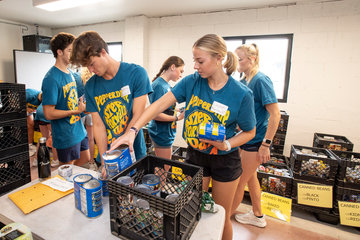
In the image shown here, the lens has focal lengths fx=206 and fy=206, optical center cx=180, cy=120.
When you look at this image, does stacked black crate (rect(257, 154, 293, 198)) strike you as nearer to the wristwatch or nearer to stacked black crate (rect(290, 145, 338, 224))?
stacked black crate (rect(290, 145, 338, 224))

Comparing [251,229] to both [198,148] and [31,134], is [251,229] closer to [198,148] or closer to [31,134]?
[198,148]

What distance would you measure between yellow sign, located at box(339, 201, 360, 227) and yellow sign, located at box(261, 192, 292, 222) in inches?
20.3

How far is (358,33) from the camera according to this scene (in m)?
3.13

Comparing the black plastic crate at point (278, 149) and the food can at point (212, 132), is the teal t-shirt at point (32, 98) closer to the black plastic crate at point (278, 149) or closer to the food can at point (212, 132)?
the food can at point (212, 132)

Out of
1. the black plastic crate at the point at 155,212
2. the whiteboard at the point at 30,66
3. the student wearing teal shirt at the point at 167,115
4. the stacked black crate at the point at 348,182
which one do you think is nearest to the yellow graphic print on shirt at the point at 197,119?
the black plastic crate at the point at 155,212

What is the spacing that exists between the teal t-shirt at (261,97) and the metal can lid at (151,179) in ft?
3.76

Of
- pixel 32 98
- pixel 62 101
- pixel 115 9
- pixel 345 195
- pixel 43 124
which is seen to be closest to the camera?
pixel 62 101

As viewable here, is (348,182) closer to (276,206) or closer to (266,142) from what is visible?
(276,206)

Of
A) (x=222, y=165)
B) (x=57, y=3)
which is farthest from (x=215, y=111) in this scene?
(x=57, y=3)

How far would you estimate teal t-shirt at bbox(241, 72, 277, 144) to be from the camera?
173 cm

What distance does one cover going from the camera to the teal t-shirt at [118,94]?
1447 millimetres

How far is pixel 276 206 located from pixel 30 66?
6391 millimetres

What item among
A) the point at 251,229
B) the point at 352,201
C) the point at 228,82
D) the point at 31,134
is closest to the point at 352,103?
the point at 352,201

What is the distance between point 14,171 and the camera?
1167mm
